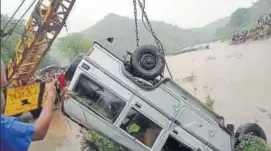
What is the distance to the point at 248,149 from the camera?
20.5 feet

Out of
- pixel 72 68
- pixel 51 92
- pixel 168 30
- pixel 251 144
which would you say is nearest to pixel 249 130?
pixel 251 144

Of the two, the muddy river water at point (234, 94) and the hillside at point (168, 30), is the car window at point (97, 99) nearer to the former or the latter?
the muddy river water at point (234, 94)

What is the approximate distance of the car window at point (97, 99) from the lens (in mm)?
5758

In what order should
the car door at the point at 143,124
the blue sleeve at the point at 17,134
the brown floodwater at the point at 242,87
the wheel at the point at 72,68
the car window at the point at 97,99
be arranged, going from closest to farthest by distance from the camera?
the blue sleeve at the point at 17,134
the car door at the point at 143,124
the car window at the point at 97,99
the wheel at the point at 72,68
the brown floodwater at the point at 242,87

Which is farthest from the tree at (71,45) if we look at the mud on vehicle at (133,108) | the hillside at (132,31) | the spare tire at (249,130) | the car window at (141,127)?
the car window at (141,127)

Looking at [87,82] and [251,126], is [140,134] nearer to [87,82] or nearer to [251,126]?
[87,82]

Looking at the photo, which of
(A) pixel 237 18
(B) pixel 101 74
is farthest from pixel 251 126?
(A) pixel 237 18

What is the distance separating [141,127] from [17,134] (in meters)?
3.99

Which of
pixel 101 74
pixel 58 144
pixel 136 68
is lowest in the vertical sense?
pixel 58 144

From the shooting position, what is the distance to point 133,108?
18.6 feet

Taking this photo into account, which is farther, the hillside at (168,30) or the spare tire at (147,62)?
the hillside at (168,30)

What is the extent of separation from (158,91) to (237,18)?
6993 centimetres

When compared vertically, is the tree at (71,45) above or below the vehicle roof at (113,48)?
above

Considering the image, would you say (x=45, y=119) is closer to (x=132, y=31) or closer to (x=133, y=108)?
(x=133, y=108)
